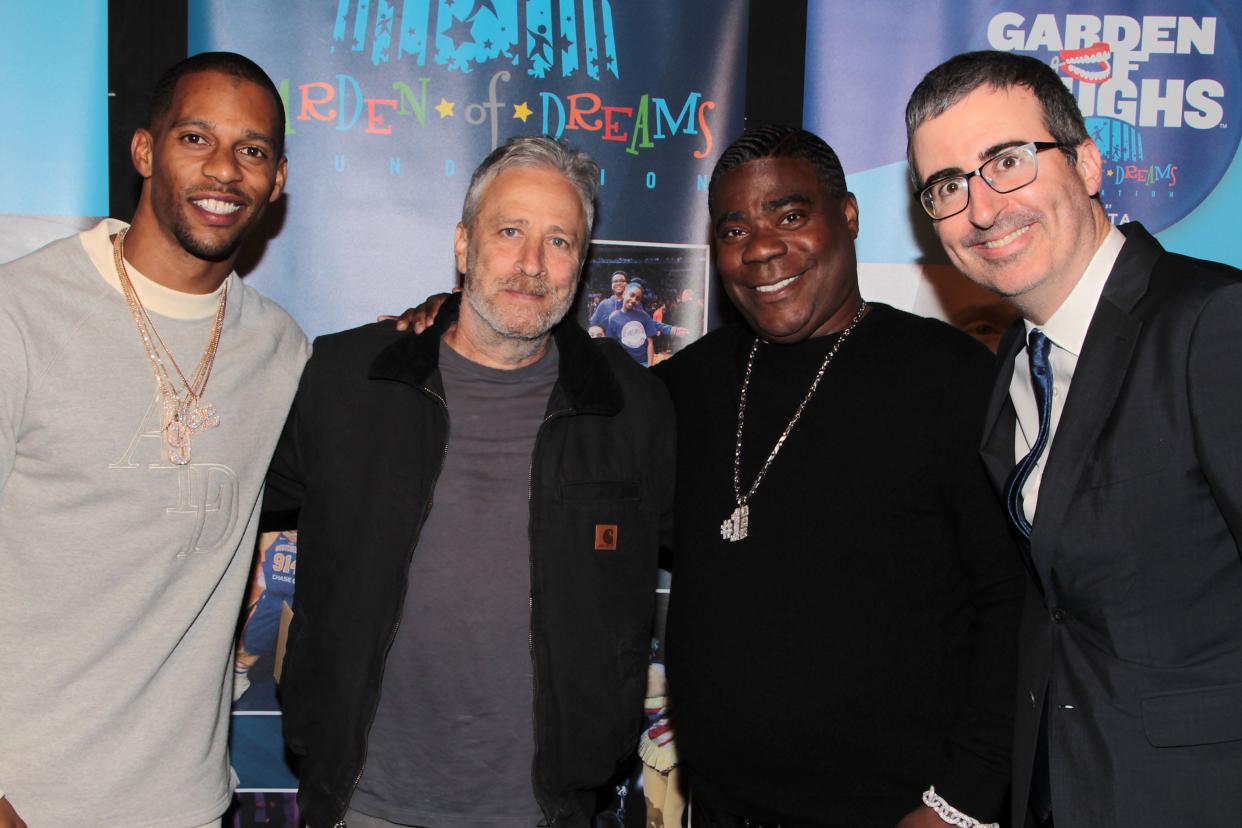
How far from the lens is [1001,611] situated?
2105 mm

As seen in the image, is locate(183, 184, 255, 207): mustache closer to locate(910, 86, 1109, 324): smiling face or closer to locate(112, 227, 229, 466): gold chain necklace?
locate(112, 227, 229, 466): gold chain necklace

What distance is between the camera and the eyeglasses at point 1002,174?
74.4 inches

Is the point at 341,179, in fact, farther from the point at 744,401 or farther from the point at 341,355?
the point at 744,401

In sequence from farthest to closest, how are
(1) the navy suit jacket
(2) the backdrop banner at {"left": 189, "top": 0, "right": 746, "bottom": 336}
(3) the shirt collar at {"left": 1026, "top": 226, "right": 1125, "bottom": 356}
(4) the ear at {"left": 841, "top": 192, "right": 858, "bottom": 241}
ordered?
(2) the backdrop banner at {"left": 189, "top": 0, "right": 746, "bottom": 336} → (4) the ear at {"left": 841, "top": 192, "right": 858, "bottom": 241} → (3) the shirt collar at {"left": 1026, "top": 226, "right": 1125, "bottom": 356} → (1) the navy suit jacket

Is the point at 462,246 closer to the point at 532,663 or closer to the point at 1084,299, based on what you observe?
the point at 532,663

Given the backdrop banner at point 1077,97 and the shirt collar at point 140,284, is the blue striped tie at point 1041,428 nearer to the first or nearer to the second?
the backdrop banner at point 1077,97

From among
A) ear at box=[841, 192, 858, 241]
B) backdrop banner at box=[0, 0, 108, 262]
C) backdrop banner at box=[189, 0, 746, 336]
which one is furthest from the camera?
backdrop banner at box=[189, 0, 746, 336]

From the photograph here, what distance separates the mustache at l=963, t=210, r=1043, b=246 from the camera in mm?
1885

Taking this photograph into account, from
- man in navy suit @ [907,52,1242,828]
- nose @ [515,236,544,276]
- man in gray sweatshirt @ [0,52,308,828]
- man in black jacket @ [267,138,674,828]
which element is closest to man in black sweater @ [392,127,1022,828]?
man in navy suit @ [907,52,1242,828]

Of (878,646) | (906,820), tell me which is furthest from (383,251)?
(906,820)

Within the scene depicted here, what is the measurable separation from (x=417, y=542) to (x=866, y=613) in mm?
992

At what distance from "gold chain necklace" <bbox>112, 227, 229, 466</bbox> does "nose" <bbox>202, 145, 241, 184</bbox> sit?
269 millimetres

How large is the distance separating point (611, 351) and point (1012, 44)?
6.16 feet

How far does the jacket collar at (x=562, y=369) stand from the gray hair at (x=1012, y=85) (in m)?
0.92
